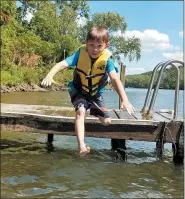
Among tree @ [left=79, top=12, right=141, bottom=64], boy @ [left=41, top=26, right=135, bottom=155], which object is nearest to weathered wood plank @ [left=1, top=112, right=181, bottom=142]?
boy @ [left=41, top=26, right=135, bottom=155]

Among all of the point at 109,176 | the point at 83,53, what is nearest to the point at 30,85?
the point at 109,176

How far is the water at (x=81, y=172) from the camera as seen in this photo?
285 inches

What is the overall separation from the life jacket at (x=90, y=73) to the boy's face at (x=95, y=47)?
3.2 inches

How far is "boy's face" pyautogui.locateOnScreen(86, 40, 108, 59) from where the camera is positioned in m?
4.72

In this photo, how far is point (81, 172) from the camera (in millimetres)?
8586

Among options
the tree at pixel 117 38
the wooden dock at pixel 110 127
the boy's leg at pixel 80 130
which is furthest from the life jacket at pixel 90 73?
the tree at pixel 117 38

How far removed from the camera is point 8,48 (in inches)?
1597

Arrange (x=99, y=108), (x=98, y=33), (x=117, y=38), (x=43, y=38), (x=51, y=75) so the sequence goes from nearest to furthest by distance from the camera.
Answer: (x=51, y=75) < (x=98, y=33) < (x=99, y=108) < (x=43, y=38) < (x=117, y=38)

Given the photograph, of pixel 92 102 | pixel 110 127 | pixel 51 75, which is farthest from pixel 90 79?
pixel 110 127

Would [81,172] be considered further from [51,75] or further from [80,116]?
[51,75]

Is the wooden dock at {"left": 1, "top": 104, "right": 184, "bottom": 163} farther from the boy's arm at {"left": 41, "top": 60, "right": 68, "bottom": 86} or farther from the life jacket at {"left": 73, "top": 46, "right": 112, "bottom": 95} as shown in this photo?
the boy's arm at {"left": 41, "top": 60, "right": 68, "bottom": 86}

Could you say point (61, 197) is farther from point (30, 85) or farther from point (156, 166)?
point (30, 85)

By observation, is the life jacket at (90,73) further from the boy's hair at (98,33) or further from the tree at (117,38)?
the tree at (117,38)

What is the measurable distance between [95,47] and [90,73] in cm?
56
